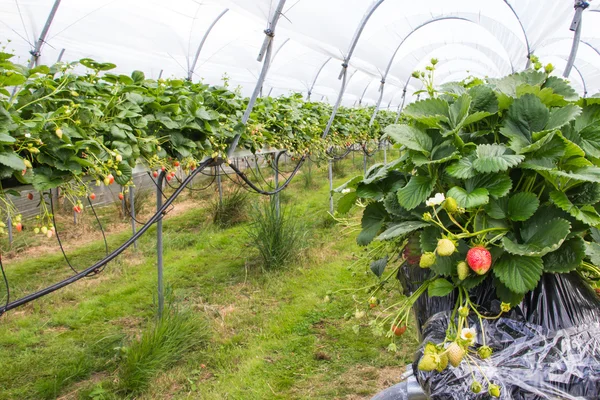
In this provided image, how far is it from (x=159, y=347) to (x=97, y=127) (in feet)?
4.48

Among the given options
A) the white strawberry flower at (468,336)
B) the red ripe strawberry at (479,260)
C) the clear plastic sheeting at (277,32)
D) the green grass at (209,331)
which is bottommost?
the green grass at (209,331)

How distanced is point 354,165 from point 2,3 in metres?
8.51

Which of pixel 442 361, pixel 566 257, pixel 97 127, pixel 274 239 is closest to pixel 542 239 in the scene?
pixel 566 257

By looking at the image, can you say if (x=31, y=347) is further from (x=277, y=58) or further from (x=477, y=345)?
(x=277, y=58)

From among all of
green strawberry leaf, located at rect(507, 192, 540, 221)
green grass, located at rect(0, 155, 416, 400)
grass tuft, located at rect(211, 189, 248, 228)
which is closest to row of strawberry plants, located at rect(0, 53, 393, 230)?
green grass, located at rect(0, 155, 416, 400)

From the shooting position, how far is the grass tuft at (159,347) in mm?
2422

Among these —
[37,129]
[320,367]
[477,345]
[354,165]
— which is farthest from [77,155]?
[354,165]

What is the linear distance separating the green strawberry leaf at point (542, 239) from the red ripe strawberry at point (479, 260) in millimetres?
36

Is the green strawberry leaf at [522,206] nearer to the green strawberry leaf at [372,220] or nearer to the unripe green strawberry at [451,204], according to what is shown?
the unripe green strawberry at [451,204]

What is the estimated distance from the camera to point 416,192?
85 cm

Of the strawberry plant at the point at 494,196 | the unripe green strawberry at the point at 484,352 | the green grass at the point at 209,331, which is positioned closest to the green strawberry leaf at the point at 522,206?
the strawberry plant at the point at 494,196

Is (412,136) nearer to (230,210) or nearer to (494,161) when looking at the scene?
(494,161)

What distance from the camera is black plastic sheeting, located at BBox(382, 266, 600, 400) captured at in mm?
664

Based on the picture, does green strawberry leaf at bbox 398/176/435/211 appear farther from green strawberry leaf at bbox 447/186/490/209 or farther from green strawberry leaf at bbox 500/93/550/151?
green strawberry leaf at bbox 500/93/550/151
